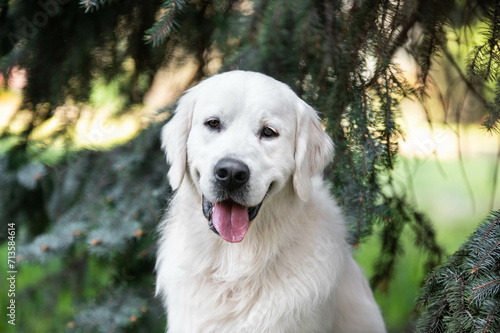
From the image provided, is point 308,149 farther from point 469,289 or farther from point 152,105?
point 152,105

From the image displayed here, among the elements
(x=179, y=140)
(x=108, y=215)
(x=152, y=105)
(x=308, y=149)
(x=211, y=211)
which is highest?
(x=308, y=149)

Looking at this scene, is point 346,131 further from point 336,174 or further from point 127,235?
point 127,235

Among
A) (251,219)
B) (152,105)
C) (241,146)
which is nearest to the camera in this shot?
(241,146)

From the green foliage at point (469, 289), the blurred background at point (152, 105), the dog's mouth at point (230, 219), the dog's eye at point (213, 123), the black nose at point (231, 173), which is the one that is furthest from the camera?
the blurred background at point (152, 105)

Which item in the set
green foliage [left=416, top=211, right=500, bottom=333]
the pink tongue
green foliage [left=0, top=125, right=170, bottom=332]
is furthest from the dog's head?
green foliage [left=0, top=125, right=170, bottom=332]

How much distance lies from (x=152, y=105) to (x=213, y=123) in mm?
1412

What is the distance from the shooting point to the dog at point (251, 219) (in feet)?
7.73

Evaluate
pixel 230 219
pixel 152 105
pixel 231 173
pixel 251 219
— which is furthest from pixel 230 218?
pixel 152 105

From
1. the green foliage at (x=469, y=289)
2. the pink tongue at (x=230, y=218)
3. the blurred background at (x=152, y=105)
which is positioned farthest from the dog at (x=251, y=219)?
the green foliage at (x=469, y=289)

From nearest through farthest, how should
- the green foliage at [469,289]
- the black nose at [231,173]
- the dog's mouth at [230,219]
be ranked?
the green foliage at [469,289] → the black nose at [231,173] → the dog's mouth at [230,219]

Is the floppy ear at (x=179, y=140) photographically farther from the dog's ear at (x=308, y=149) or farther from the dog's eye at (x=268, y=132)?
the dog's ear at (x=308, y=149)

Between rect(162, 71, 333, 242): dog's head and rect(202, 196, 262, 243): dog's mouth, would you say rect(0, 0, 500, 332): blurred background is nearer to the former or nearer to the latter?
rect(162, 71, 333, 242): dog's head

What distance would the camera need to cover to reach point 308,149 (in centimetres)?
255

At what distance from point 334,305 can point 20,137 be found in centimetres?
256
